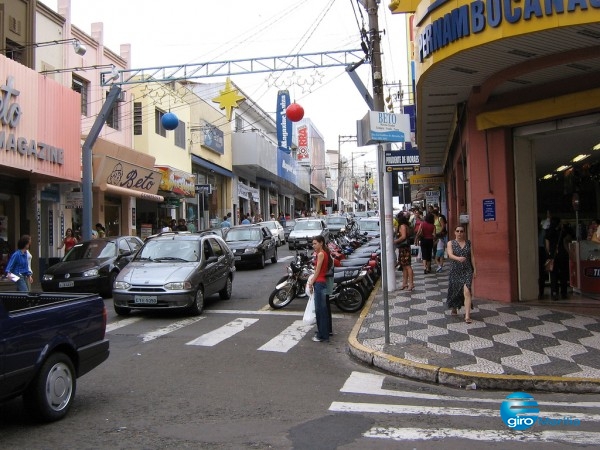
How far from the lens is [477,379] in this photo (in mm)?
6902

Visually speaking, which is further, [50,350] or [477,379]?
[477,379]

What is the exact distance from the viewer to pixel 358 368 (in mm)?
7797

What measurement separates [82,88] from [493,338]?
18056 mm

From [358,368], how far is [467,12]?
5.34m

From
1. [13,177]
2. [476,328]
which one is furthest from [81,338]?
[13,177]

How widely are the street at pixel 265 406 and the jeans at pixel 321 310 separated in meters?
0.24

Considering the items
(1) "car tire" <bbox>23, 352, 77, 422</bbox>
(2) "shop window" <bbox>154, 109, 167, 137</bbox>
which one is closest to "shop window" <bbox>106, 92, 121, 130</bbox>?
(2) "shop window" <bbox>154, 109, 167, 137</bbox>

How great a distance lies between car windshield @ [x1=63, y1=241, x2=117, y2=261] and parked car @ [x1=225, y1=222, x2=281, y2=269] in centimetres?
522

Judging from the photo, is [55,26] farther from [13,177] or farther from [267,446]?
[267,446]

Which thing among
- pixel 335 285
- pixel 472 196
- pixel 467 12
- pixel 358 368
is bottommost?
pixel 358 368

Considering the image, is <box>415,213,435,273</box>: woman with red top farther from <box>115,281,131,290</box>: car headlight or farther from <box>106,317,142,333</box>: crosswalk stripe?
<box>115,281,131,290</box>: car headlight

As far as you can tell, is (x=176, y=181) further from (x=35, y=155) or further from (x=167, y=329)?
(x=167, y=329)

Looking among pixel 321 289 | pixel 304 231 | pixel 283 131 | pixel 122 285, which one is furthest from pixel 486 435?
pixel 283 131

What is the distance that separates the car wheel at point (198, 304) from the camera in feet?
37.7
